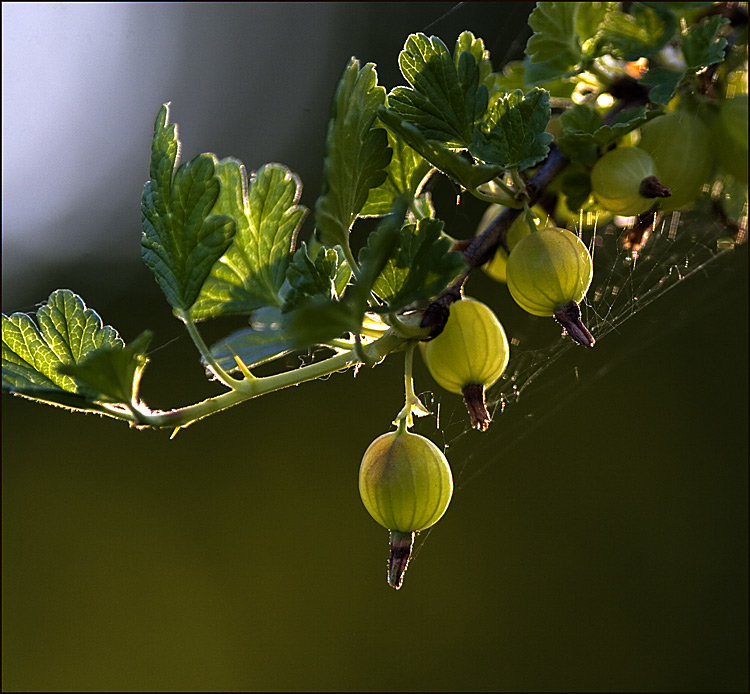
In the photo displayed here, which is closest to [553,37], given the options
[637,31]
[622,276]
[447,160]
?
[637,31]

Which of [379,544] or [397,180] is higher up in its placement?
[397,180]

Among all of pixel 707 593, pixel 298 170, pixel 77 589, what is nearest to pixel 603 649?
pixel 707 593

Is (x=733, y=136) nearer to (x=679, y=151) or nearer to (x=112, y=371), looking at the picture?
(x=679, y=151)

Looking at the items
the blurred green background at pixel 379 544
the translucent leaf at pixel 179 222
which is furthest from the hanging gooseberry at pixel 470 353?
the blurred green background at pixel 379 544

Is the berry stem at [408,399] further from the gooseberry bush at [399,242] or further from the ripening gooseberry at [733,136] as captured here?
the ripening gooseberry at [733,136]

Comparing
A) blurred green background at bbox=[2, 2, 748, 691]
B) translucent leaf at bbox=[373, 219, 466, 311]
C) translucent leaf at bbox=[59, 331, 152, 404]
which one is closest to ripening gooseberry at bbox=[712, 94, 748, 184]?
translucent leaf at bbox=[373, 219, 466, 311]
